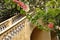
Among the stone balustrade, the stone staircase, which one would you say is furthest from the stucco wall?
the stone balustrade

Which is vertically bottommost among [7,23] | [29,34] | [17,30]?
[29,34]

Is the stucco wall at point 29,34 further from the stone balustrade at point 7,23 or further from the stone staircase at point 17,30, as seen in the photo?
the stone balustrade at point 7,23

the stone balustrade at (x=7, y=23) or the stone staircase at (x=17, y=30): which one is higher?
the stone staircase at (x=17, y=30)

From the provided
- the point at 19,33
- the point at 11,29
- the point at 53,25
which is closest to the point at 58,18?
the point at 53,25

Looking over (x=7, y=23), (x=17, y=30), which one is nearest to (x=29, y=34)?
(x=7, y=23)

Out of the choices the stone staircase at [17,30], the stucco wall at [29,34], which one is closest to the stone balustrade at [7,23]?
the stone staircase at [17,30]

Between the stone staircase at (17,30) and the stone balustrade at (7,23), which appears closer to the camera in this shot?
the stone staircase at (17,30)

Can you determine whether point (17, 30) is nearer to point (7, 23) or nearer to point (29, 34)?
point (29, 34)

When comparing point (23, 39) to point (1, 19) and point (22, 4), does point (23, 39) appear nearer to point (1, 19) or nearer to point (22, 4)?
point (1, 19)

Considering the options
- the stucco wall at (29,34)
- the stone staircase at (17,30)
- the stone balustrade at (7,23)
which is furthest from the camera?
the stone balustrade at (7,23)

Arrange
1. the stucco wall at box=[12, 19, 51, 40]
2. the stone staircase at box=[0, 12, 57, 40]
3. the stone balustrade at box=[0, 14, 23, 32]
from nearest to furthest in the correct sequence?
the stone staircase at box=[0, 12, 57, 40] → the stucco wall at box=[12, 19, 51, 40] → the stone balustrade at box=[0, 14, 23, 32]

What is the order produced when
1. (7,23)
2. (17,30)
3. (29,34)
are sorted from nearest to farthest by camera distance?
1. (17,30)
2. (29,34)
3. (7,23)

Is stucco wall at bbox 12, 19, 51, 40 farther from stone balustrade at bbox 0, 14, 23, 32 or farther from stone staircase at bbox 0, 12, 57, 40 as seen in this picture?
stone balustrade at bbox 0, 14, 23, 32

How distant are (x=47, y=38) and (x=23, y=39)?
8.50 feet
